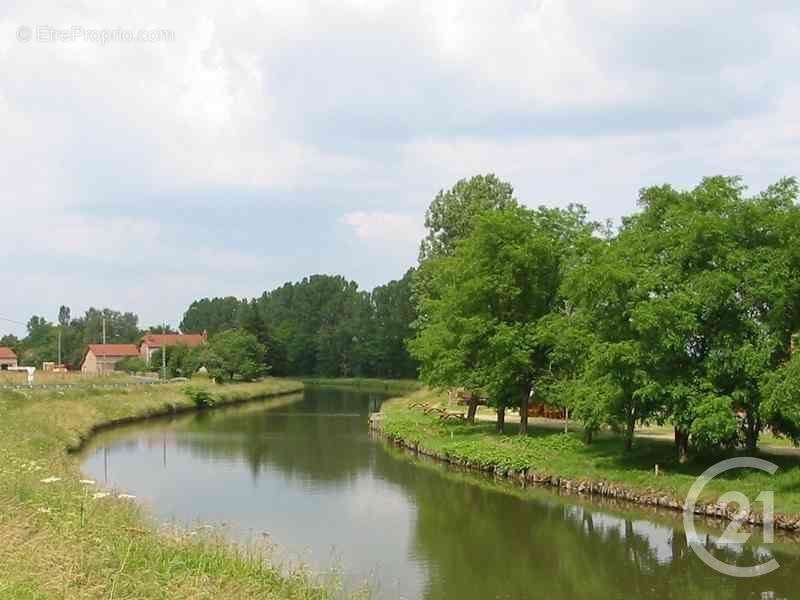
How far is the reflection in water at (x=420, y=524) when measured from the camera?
58.2 feet

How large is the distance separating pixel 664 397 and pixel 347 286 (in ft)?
397

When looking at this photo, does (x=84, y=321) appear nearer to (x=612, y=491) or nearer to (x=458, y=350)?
(x=458, y=350)

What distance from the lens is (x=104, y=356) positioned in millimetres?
113750

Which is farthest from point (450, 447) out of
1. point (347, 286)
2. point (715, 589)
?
point (347, 286)

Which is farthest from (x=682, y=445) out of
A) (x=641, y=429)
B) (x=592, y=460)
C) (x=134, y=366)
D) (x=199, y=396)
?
(x=134, y=366)

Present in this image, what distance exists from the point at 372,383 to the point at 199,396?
149 ft

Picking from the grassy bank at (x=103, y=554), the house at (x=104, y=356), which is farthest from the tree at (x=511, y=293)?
the house at (x=104, y=356)

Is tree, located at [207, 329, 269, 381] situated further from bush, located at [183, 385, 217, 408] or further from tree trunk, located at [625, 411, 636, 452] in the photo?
tree trunk, located at [625, 411, 636, 452]

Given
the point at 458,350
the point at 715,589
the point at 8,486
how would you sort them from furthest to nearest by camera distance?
1. the point at 458,350
2. the point at 715,589
3. the point at 8,486

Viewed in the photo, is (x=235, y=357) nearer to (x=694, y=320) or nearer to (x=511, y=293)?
(x=511, y=293)

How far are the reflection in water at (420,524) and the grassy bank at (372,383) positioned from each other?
55.1 m

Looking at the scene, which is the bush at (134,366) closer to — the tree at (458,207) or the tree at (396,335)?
the tree at (396,335)

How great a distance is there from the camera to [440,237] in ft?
203

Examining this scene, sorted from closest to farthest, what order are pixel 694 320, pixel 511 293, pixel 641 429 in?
pixel 694 320, pixel 511 293, pixel 641 429
